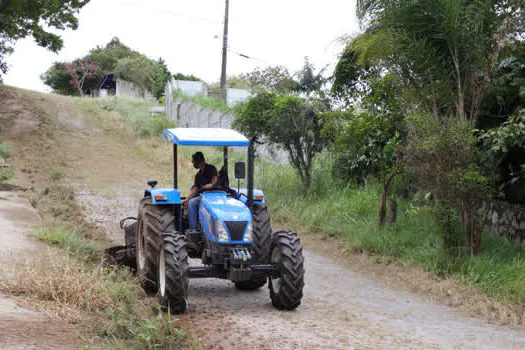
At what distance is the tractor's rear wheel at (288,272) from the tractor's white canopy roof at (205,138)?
1.44 m

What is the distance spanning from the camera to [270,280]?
7.84 metres

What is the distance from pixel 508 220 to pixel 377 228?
2659mm

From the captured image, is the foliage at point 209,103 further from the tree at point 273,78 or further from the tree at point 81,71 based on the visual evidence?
the tree at point 81,71

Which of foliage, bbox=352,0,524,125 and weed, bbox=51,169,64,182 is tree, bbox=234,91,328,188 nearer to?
foliage, bbox=352,0,524,125

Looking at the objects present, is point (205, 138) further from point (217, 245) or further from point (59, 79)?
point (59, 79)

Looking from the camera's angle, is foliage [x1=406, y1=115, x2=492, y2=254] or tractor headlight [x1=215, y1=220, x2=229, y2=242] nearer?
tractor headlight [x1=215, y1=220, x2=229, y2=242]

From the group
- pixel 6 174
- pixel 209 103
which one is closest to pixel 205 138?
pixel 6 174

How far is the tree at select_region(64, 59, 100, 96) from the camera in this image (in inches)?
2322

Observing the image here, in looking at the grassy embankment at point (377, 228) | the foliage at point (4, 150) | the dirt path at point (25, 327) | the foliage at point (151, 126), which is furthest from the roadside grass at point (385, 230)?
the foliage at point (151, 126)

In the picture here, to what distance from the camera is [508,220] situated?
34.1 ft

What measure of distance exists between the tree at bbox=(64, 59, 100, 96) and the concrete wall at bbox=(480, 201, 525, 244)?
172ft

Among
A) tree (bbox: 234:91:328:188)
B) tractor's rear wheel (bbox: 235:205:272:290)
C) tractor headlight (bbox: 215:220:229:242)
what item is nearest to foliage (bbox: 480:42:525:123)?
tractor's rear wheel (bbox: 235:205:272:290)

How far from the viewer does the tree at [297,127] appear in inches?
635

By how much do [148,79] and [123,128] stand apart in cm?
2842
